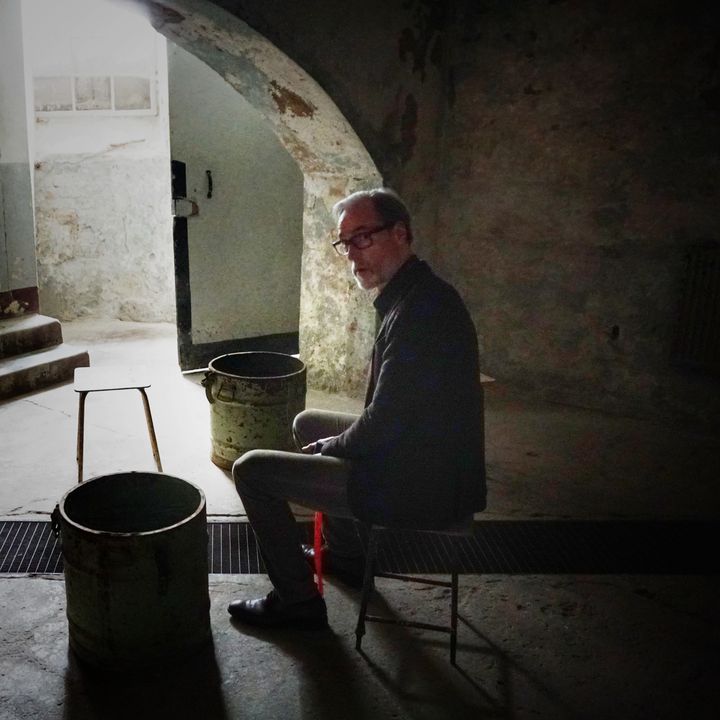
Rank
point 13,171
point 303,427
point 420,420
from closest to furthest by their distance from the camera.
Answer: point 420,420, point 303,427, point 13,171

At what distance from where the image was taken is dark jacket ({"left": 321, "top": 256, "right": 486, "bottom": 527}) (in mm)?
1976

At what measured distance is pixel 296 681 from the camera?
2.08m

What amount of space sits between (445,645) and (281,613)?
0.55 meters

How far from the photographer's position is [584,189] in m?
4.34

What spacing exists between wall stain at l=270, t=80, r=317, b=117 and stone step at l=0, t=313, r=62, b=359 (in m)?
2.47

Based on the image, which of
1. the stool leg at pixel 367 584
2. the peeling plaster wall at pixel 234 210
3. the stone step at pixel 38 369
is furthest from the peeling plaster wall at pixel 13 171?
the stool leg at pixel 367 584

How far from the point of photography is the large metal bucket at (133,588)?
6.46 ft

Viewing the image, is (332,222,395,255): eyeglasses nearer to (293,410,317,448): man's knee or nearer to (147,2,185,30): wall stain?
(293,410,317,448): man's knee

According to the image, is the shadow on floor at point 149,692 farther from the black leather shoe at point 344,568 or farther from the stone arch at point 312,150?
the stone arch at point 312,150

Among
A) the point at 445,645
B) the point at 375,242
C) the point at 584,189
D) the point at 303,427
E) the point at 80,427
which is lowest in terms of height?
the point at 445,645

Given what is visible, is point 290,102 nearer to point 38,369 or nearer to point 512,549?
point 38,369

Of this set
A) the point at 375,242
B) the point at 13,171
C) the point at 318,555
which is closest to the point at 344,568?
the point at 318,555

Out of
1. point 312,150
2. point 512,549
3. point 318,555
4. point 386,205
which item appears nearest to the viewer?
point 386,205

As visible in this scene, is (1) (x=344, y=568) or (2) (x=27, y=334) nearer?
(1) (x=344, y=568)
